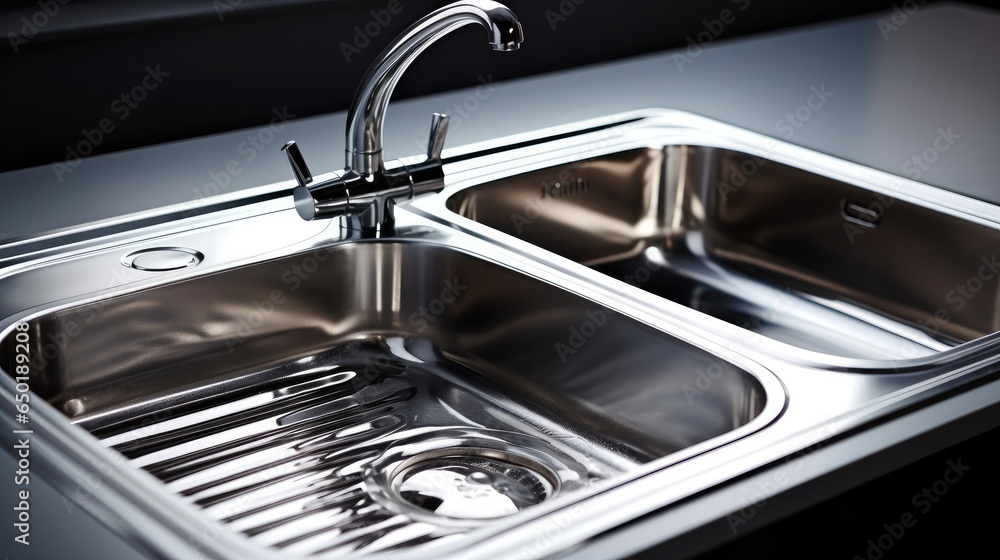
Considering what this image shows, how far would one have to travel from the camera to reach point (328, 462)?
1125 mm

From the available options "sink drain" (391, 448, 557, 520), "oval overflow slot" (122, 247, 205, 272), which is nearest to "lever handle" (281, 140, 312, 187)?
"oval overflow slot" (122, 247, 205, 272)

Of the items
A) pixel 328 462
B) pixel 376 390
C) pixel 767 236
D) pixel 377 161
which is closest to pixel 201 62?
pixel 377 161

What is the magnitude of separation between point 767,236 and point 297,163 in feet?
2.21

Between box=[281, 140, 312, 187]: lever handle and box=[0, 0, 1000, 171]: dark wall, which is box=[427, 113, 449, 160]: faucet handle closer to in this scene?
box=[281, 140, 312, 187]: lever handle

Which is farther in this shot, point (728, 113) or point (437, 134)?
point (728, 113)

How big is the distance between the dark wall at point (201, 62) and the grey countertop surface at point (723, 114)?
0.03m

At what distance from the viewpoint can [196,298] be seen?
121 centimetres

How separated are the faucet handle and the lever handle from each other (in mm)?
153

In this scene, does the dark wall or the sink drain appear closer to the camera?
the sink drain

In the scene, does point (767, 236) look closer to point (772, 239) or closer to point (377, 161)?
point (772, 239)

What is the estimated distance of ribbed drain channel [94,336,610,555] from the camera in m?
1.02

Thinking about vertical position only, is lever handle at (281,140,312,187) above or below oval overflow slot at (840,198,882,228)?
below

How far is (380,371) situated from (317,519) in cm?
30

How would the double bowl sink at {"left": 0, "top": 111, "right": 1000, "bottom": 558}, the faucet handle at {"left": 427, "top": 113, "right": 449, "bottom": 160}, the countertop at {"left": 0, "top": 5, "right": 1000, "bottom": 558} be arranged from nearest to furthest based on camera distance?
the double bowl sink at {"left": 0, "top": 111, "right": 1000, "bottom": 558} → the faucet handle at {"left": 427, "top": 113, "right": 449, "bottom": 160} → the countertop at {"left": 0, "top": 5, "right": 1000, "bottom": 558}
